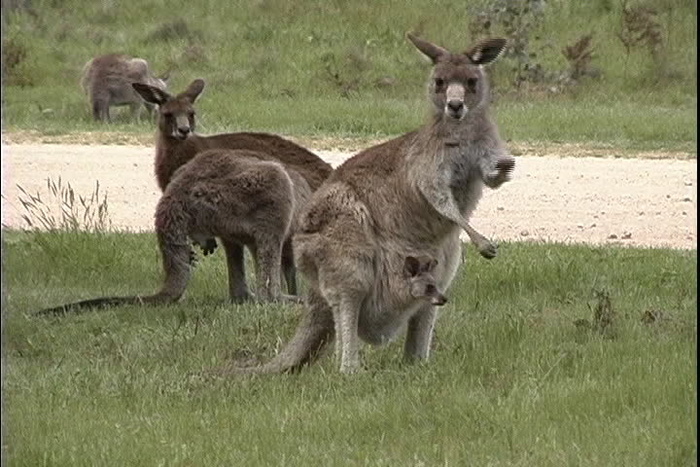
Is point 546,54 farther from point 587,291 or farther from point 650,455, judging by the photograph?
point 650,455

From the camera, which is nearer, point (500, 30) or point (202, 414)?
point (202, 414)

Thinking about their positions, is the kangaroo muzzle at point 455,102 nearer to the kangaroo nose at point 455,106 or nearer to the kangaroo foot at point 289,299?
the kangaroo nose at point 455,106

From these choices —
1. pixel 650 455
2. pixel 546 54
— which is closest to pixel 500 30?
pixel 546 54

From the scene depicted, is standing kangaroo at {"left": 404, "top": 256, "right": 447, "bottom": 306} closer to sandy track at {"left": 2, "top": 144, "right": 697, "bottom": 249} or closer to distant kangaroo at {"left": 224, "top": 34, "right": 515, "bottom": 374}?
distant kangaroo at {"left": 224, "top": 34, "right": 515, "bottom": 374}

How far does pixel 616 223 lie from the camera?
11.4 metres

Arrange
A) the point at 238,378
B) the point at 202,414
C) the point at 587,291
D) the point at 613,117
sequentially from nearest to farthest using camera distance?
1. the point at 202,414
2. the point at 238,378
3. the point at 587,291
4. the point at 613,117

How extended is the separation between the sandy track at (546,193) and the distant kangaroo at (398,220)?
4.08m

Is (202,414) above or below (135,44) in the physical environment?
above

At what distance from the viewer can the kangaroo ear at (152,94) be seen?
855 centimetres

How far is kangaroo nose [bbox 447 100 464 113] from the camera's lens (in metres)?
6.44

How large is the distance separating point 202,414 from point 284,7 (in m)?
15.4

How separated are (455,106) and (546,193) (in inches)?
245

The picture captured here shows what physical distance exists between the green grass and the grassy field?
22.7ft

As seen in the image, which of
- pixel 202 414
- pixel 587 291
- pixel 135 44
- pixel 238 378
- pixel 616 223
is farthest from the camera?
pixel 135 44
